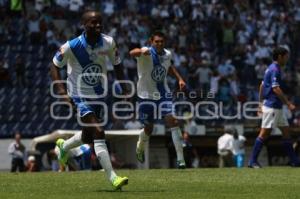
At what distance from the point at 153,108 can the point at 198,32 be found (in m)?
17.8

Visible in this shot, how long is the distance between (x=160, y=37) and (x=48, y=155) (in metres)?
11.7

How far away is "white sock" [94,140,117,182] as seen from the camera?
12.6 metres

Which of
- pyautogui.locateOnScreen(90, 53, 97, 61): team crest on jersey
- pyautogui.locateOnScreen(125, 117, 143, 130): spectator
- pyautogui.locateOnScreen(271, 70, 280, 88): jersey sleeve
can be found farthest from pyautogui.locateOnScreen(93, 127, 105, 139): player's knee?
pyautogui.locateOnScreen(125, 117, 143, 130): spectator

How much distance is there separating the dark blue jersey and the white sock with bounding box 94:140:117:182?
689 cm

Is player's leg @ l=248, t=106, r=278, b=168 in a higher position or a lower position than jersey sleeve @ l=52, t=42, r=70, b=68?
lower

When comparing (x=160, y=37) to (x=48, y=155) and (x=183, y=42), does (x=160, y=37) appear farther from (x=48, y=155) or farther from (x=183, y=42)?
(x=183, y=42)

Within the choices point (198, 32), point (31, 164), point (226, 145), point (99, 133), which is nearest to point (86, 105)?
Answer: point (99, 133)

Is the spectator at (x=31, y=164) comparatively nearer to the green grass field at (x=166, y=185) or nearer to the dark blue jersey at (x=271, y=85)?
the dark blue jersey at (x=271, y=85)

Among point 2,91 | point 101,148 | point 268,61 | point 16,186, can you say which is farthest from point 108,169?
point 268,61

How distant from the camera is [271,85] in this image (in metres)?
19.1

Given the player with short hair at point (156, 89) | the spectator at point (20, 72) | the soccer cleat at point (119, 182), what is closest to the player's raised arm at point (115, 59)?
the soccer cleat at point (119, 182)

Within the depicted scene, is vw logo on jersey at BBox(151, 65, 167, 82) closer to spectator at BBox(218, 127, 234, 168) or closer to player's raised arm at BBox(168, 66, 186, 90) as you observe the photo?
player's raised arm at BBox(168, 66, 186, 90)

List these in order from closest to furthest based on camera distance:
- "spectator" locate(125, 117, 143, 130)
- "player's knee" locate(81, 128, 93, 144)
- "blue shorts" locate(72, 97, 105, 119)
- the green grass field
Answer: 1. the green grass field
2. "blue shorts" locate(72, 97, 105, 119)
3. "player's knee" locate(81, 128, 93, 144)
4. "spectator" locate(125, 117, 143, 130)

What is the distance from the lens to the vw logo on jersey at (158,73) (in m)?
18.2
